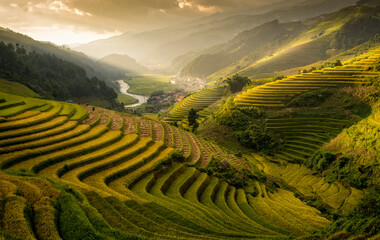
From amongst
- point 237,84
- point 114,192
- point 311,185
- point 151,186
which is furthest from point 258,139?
point 237,84

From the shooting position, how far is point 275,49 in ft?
639

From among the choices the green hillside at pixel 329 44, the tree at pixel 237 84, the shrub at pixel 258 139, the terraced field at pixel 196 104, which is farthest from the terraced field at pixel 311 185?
the green hillside at pixel 329 44

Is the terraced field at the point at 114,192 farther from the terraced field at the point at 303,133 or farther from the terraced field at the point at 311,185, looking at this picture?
the terraced field at the point at 303,133

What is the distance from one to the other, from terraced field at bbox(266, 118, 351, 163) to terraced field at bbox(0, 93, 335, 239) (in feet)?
37.5

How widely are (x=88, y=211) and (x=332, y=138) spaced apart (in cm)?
3272

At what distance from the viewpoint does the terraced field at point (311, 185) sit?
55.7 ft

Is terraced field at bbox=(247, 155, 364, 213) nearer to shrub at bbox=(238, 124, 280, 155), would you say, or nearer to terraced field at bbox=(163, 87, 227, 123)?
shrub at bbox=(238, 124, 280, 155)

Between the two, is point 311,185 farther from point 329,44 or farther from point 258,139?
point 329,44

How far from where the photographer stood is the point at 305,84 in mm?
42750

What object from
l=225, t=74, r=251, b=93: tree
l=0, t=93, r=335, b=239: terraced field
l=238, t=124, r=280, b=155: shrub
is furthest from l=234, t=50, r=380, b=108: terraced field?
l=225, t=74, r=251, b=93: tree

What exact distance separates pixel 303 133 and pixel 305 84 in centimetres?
1555

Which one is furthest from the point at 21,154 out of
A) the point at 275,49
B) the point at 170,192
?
the point at 275,49

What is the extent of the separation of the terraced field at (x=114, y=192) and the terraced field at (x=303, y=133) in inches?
450

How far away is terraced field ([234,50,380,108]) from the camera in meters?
39.6
